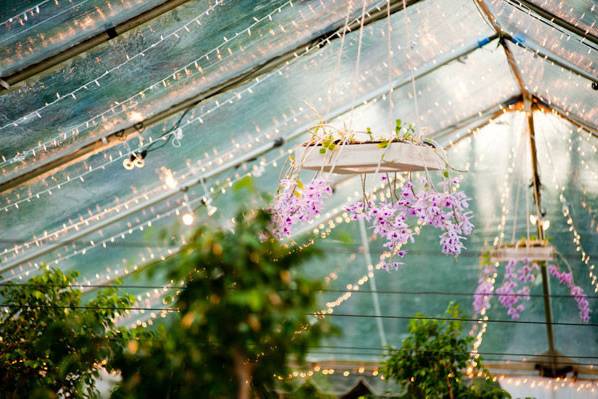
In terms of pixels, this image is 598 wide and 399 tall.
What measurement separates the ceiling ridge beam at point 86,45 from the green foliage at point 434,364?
2787mm

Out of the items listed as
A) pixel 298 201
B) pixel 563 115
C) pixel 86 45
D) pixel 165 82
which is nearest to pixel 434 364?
pixel 563 115

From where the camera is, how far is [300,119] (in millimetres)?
4887

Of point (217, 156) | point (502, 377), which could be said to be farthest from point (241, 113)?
point (502, 377)

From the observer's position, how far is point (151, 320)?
19.3 feet

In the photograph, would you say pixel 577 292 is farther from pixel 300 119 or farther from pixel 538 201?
pixel 300 119

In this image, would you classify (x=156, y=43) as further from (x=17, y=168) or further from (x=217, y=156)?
(x=217, y=156)

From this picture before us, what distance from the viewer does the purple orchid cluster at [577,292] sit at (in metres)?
6.24

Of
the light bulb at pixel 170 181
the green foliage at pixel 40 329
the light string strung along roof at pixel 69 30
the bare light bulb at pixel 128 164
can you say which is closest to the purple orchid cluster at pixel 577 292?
the light bulb at pixel 170 181

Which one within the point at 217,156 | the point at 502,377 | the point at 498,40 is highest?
the point at 498,40

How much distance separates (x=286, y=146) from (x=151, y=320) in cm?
171

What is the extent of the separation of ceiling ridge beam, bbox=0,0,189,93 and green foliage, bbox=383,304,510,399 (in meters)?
2.79

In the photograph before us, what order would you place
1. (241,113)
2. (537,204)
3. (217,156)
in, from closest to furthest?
(241,113) → (217,156) → (537,204)

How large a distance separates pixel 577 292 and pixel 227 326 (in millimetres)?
5440

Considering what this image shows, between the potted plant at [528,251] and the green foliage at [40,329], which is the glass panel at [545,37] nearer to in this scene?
the potted plant at [528,251]
